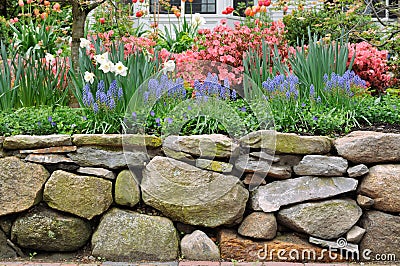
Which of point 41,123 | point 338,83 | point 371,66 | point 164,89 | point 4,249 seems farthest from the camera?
point 371,66

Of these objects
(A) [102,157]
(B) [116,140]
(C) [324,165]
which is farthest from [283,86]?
(A) [102,157]

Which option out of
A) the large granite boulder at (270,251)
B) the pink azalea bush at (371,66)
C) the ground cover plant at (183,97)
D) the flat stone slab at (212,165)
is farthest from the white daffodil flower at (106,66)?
the pink azalea bush at (371,66)

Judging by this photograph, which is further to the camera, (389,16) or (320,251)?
(389,16)

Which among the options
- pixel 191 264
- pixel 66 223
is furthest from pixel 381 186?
pixel 66 223

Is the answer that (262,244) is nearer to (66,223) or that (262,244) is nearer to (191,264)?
(191,264)

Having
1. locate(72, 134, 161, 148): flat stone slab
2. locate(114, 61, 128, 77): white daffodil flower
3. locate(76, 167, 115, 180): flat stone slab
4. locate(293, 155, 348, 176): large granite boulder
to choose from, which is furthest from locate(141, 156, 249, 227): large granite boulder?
locate(114, 61, 128, 77): white daffodil flower

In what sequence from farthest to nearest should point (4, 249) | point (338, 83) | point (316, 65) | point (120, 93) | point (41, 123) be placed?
point (316, 65) → point (338, 83) → point (120, 93) → point (41, 123) → point (4, 249)

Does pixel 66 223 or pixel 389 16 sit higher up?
pixel 389 16

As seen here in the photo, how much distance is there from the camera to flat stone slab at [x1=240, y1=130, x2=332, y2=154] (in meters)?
3.40

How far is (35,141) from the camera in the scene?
340 cm

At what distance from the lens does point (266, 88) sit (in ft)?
13.0

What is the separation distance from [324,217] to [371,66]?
2.22 metres

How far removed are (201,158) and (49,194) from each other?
991mm

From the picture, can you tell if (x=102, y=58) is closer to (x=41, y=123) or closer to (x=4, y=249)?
(x=41, y=123)
